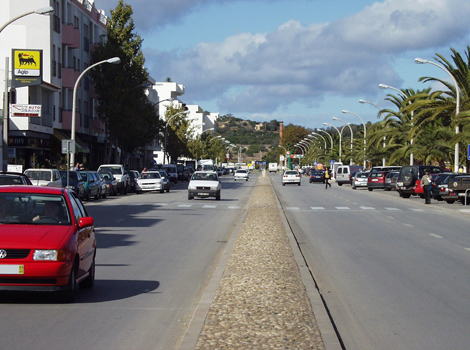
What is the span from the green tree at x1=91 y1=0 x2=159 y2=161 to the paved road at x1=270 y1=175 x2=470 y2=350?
3730 cm

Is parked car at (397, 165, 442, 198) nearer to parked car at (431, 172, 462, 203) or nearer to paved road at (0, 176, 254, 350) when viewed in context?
parked car at (431, 172, 462, 203)

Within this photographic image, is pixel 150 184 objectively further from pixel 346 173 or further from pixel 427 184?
pixel 346 173

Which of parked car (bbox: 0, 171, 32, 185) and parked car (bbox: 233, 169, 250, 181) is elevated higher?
parked car (bbox: 0, 171, 32, 185)

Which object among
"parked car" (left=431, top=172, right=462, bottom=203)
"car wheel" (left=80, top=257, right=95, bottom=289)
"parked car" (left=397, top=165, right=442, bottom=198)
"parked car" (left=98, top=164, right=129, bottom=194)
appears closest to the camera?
"car wheel" (left=80, top=257, right=95, bottom=289)

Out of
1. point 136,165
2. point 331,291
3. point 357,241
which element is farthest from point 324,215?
point 136,165

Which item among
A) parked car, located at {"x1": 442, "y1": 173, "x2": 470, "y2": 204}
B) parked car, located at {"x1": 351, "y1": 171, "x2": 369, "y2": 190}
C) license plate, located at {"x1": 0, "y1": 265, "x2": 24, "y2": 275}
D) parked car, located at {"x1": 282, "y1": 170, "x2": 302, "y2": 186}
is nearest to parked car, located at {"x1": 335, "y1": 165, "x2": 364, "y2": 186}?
parked car, located at {"x1": 282, "y1": 170, "x2": 302, "y2": 186}

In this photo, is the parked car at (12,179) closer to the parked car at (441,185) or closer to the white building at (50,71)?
the white building at (50,71)

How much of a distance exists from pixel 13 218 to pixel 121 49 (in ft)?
169

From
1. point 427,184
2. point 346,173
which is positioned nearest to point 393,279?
point 427,184

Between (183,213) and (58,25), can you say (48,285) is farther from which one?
(58,25)

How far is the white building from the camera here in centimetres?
4716

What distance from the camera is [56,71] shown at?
2136 inches

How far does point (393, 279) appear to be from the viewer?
11.8m

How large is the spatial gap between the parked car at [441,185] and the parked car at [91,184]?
60.8 ft
